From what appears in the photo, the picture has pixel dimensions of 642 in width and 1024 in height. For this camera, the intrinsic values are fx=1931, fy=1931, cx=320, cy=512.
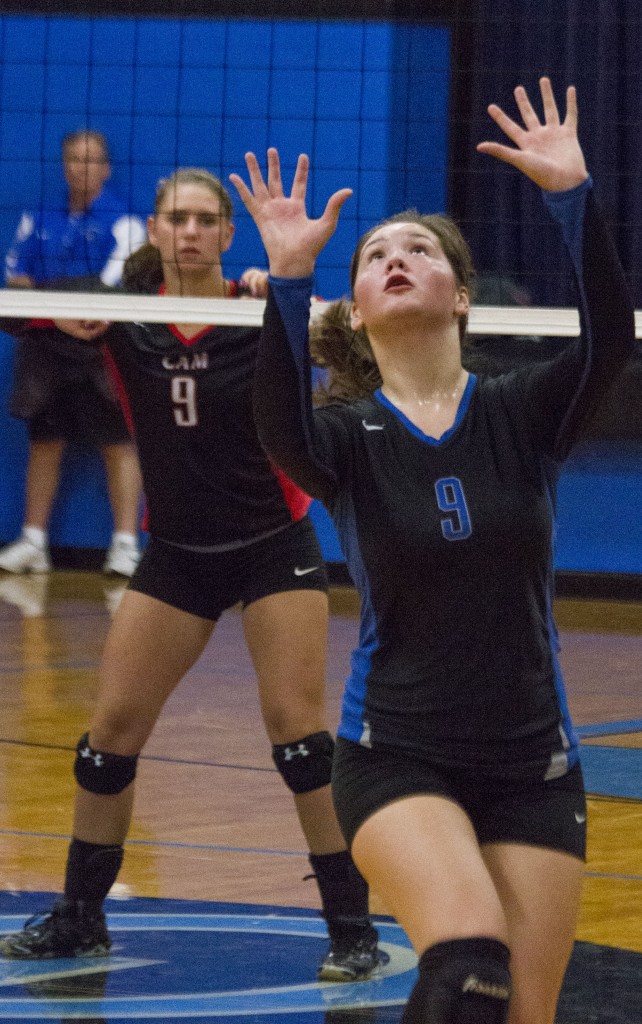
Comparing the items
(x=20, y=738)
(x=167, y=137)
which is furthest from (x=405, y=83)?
(x=20, y=738)

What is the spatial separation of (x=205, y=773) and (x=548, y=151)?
3559mm

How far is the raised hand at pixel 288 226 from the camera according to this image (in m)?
3.01

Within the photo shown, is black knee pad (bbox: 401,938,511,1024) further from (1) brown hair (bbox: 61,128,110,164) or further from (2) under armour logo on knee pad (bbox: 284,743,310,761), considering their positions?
(1) brown hair (bbox: 61,128,110,164)

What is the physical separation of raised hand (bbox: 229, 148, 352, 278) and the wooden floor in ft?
6.78

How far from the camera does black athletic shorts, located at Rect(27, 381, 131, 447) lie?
10.9 meters

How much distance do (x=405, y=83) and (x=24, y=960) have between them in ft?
22.6

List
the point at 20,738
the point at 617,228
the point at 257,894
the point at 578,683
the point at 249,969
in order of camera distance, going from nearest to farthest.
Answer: the point at 249,969 → the point at 257,894 → the point at 20,738 → the point at 578,683 → the point at 617,228

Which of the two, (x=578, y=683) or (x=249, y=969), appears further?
(x=578, y=683)

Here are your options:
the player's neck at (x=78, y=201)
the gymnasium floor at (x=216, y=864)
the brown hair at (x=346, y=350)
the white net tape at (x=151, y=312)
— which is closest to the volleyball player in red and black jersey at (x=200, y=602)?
the gymnasium floor at (x=216, y=864)

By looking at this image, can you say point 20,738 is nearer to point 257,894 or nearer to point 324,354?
point 257,894

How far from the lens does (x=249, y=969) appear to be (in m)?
4.16

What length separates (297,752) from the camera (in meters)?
4.18

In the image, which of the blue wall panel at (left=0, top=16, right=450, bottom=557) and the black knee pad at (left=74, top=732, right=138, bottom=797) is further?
the blue wall panel at (left=0, top=16, right=450, bottom=557)

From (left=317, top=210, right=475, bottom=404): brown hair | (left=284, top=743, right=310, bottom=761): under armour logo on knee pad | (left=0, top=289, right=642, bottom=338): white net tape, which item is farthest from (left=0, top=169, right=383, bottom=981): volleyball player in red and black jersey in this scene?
(left=317, top=210, right=475, bottom=404): brown hair
